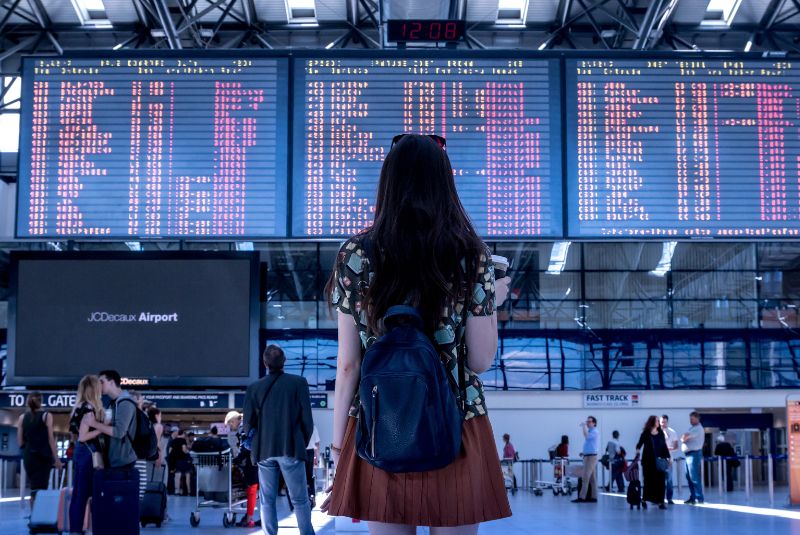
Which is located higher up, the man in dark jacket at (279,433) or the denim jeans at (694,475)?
the man in dark jacket at (279,433)

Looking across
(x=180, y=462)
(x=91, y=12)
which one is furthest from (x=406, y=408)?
(x=91, y=12)

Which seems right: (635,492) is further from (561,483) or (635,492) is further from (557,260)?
(557,260)

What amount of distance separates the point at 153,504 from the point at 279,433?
4038mm

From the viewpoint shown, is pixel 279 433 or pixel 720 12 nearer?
pixel 279 433

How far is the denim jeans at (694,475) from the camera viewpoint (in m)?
16.0

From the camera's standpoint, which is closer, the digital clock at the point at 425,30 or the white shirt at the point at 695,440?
the digital clock at the point at 425,30

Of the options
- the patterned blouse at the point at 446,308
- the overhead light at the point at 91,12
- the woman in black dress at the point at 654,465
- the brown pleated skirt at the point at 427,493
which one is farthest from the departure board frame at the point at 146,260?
the brown pleated skirt at the point at 427,493

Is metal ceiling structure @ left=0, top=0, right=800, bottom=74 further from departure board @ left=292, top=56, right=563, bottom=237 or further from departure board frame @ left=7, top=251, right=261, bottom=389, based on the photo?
departure board @ left=292, top=56, right=563, bottom=237

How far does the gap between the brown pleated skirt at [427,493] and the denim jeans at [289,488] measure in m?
5.34

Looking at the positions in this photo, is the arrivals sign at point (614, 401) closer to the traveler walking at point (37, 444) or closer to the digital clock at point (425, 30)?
the digital clock at point (425, 30)

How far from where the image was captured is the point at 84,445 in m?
8.16

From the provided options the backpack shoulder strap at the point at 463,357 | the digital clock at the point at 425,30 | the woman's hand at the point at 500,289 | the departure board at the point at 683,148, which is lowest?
the backpack shoulder strap at the point at 463,357

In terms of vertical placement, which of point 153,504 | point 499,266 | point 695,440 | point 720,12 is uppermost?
point 720,12

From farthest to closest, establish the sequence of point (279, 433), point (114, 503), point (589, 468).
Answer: point (589, 468), point (114, 503), point (279, 433)
